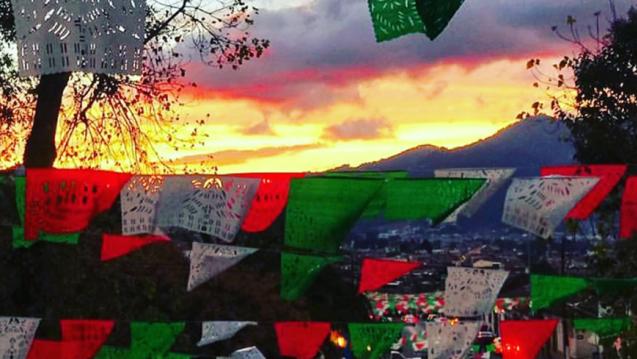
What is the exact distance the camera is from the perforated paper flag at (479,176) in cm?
598

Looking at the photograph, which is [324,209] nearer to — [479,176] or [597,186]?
[479,176]

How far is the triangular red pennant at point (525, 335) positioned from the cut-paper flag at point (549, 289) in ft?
2.06

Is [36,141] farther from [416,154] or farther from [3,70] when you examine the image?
[416,154]

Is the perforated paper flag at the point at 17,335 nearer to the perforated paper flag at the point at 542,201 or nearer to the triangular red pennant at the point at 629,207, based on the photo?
the perforated paper flag at the point at 542,201

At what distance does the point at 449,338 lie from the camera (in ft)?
23.7

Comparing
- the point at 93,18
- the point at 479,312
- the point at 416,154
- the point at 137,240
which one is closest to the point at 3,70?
the point at 416,154

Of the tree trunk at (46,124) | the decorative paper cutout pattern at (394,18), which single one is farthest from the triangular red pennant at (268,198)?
the tree trunk at (46,124)

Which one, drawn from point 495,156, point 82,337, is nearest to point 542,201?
point 82,337

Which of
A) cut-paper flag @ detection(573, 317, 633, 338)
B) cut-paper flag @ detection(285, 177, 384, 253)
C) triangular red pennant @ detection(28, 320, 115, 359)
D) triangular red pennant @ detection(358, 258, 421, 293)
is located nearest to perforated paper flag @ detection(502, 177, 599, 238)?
cut-paper flag @ detection(285, 177, 384, 253)

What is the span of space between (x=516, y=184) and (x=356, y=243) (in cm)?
158

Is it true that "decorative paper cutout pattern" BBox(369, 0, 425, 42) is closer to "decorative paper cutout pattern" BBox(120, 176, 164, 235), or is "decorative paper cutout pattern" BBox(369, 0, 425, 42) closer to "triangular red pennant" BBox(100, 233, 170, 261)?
"decorative paper cutout pattern" BBox(120, 176, 164, 235)

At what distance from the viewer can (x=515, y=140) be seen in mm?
15414

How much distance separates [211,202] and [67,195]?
32.5 inches

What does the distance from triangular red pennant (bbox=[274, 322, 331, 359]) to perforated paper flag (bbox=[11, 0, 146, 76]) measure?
3615mm
